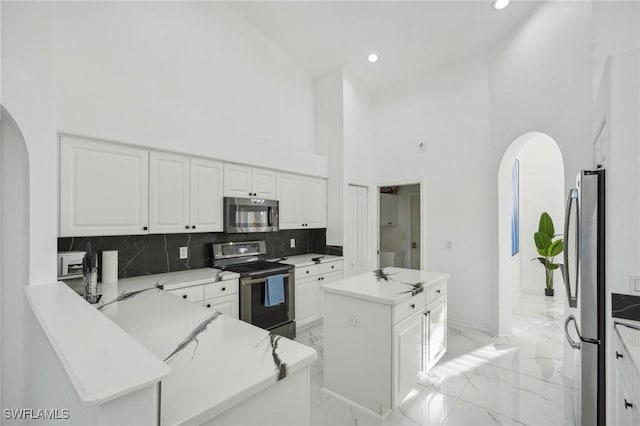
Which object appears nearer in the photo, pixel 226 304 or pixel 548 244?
pixel 226 304

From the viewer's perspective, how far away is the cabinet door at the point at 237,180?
327 cm

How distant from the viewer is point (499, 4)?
10.0 ft

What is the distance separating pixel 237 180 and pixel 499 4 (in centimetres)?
338

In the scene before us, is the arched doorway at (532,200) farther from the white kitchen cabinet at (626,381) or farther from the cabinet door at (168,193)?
the cabinet door at (168,193)

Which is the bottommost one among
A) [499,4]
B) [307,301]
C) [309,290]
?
[307,301]

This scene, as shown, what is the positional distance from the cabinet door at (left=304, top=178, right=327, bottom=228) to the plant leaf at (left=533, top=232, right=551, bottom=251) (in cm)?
379

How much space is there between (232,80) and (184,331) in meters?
3.22

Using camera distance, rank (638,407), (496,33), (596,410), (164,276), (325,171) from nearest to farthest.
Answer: (638,407), (596,410), (164,276), (496,33), (325,171)

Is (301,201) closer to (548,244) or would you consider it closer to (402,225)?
(402,225)

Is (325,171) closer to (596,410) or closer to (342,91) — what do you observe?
(342,91)

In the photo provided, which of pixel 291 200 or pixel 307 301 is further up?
pixel 291 200

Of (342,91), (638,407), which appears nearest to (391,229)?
(342,91)

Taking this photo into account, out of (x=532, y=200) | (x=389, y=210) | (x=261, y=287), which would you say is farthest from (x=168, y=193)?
(x=532, y=200)

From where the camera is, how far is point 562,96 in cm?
292
